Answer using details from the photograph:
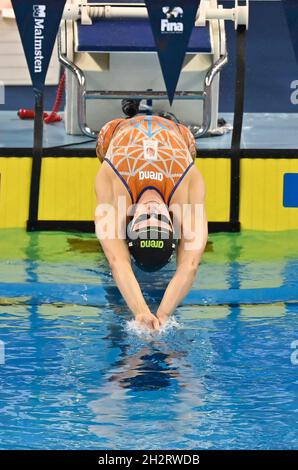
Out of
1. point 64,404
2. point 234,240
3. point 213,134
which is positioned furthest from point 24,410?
point 213,134

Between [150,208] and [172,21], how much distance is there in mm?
1470

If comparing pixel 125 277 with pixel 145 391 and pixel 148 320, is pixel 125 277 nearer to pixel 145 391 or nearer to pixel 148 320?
pixel 148 320

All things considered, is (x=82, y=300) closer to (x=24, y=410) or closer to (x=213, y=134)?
(x=24, y=410)

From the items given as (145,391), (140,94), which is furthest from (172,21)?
(145,391)

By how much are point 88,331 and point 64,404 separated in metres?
1.09

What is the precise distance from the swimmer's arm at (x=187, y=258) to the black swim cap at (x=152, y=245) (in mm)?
207

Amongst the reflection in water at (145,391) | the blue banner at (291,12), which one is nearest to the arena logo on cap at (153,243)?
the reflection in water at (145,391)

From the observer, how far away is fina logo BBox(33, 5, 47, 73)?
8.35m

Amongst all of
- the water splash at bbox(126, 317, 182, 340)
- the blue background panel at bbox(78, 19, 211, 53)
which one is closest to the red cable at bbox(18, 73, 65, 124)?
the blue background panel at bbox(78, 19, 211, 53)

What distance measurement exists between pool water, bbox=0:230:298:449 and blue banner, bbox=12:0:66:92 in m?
1.35

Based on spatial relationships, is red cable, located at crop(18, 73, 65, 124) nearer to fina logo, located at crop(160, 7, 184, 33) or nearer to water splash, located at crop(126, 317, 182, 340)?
fina logo, located at crop(160, 7, 184, 33)

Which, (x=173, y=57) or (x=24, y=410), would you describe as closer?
(x=24, y=410)

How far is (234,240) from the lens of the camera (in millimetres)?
9555

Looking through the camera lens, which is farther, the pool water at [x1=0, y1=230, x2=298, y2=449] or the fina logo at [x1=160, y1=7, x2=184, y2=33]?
the fina logo at [x1=160, y1=7, x2=184, y2=33]
